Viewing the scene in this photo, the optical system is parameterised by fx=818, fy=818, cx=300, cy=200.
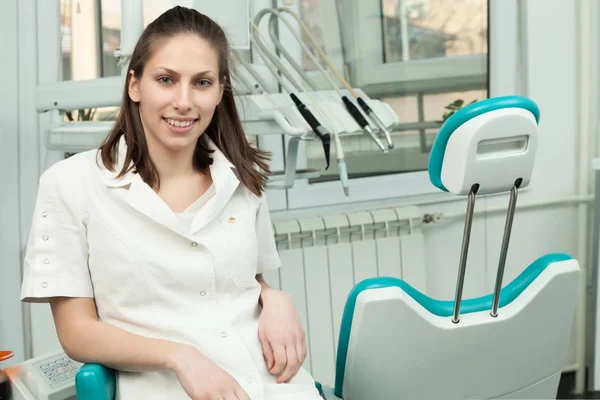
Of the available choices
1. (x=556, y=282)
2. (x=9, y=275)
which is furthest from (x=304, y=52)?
(x=556, y=282)

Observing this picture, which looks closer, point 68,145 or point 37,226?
point 37,226

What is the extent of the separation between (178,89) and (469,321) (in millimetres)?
704

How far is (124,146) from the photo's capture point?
1.50 m

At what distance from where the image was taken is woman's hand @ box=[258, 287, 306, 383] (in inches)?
58.8

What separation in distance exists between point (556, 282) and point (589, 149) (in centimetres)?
147

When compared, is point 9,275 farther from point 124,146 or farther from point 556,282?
point 556,282

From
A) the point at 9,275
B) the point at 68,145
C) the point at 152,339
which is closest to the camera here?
the point at 152,339

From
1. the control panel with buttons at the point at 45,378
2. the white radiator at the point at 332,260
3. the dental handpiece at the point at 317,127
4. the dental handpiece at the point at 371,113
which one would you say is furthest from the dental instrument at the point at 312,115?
the control panel with buttons at the point at 45,378

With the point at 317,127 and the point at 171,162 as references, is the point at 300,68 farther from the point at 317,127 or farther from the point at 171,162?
the point at 171,162

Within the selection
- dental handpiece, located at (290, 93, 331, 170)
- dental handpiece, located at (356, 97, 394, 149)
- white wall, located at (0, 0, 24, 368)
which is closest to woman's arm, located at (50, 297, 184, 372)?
dental handpiece, located at (290, 93, 331, 170)

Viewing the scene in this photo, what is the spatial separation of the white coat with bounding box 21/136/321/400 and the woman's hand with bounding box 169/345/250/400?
0.23 feet

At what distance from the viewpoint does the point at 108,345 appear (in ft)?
4.43

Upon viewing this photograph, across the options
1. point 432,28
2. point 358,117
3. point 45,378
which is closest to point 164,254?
point 45,378

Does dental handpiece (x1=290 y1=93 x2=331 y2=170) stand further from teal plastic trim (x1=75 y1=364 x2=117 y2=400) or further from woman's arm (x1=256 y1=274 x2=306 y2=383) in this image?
teal plastic trim (x1=75 y1=364 x2=117 y2=400)
